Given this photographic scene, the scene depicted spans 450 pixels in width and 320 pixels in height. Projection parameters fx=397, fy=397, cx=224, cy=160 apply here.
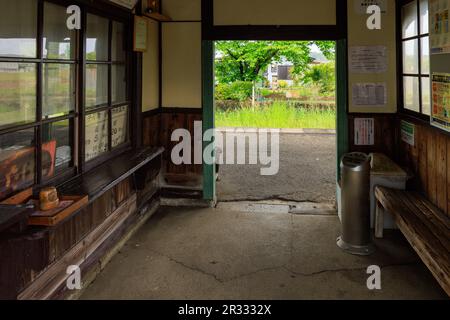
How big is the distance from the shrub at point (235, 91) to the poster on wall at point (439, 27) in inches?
433

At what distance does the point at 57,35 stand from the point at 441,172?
3415 mm

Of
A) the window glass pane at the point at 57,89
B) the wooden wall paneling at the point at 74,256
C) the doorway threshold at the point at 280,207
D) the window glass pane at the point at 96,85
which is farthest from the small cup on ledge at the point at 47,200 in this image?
the doorway threshold at the point at 280,207

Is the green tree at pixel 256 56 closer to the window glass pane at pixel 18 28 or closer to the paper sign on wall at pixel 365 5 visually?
the paper sign on wall at pixel 365 5

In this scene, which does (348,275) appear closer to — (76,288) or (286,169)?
(76,288)

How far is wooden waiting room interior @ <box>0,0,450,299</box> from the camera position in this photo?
2500 millimetres

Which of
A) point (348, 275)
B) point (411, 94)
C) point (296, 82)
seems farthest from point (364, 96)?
point (296, 82)

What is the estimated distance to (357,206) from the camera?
3.89m

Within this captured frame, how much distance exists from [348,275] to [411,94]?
2269 millimetres

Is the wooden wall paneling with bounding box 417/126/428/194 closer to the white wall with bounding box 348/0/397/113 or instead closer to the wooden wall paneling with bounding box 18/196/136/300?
the white wall with bounding box 348/0/397/113

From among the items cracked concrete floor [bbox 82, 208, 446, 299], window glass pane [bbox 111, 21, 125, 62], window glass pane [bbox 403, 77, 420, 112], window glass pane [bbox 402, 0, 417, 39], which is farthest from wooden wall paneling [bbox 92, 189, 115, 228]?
window glass pane [bbox 402, 0, 417, 39]

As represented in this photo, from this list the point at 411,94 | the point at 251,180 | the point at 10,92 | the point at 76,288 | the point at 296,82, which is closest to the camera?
the point at 10,92

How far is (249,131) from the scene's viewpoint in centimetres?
1161

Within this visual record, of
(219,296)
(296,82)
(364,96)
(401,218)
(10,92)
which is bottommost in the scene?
(219,296)

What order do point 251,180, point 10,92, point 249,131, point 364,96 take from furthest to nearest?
point 249,131 < point 251,180 < point 364,96 < point 10,92
